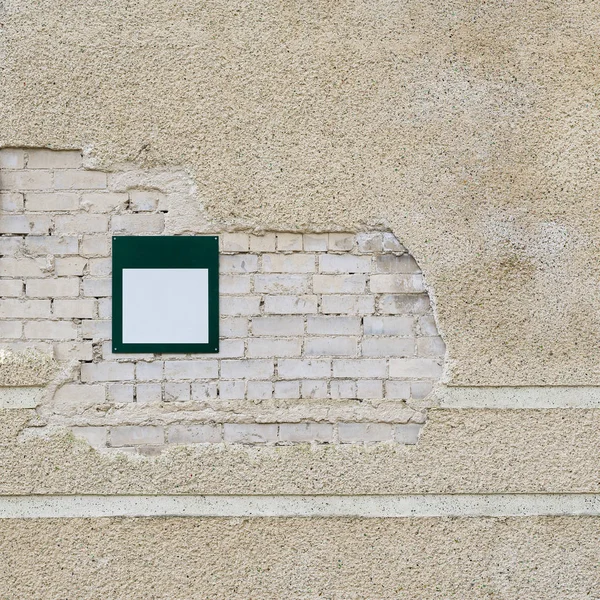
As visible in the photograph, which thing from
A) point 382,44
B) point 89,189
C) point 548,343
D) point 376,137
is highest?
point 382,44

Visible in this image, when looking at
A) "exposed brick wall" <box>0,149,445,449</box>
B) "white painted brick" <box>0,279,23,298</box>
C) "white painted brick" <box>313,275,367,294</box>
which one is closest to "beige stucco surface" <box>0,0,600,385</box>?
"exposed brick wall" <box>0,149,445,449</box>

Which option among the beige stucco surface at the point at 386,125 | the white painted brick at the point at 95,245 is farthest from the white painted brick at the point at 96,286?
the beige stucco surface at the point at 386,125

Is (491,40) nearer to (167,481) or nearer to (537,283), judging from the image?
(537,283)

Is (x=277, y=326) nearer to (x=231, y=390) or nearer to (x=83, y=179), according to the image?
(x=231, y=390)

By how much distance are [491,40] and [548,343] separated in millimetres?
1244

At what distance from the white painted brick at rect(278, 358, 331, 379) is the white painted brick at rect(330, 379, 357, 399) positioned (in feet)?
0.17

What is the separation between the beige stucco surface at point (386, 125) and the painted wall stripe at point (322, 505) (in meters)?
0.49

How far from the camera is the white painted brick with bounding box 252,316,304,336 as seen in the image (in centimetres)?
217

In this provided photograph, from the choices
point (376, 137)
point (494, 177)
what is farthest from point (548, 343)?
point (376, 137)

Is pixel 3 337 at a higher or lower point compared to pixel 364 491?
higher

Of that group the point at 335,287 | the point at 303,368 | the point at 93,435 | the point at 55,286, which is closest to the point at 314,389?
the point at 303,368

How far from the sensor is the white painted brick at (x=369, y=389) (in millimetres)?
2170

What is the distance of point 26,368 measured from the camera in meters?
2.13

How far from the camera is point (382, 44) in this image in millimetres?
2154
